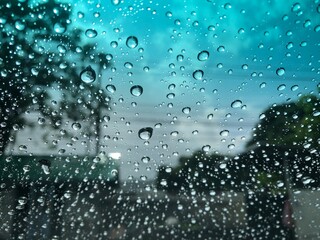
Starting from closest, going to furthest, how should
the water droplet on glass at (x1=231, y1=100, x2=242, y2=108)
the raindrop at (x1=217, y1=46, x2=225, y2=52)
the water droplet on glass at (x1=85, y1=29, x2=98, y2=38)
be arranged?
the water droplet on glass at (x1=85, y1=29, x2=98, y2=38)
the raindrop at (x1=217, y1=46, x2=225, y2=52)
the water droplet on glass at (x1=231, y1=100, x2=242, y2=108)

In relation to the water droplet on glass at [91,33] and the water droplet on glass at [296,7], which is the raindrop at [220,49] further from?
the water droplet on glass at [91,33]

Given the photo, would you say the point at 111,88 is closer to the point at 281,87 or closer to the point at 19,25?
the point at 19,25

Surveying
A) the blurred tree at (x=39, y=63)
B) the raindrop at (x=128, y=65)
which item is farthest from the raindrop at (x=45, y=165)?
the raindrop at (x=128, y=65)

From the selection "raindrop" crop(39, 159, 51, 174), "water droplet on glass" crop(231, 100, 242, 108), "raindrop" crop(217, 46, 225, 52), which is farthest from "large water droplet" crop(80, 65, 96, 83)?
"water droplet on glass" crop(231, 100, 242, 108)

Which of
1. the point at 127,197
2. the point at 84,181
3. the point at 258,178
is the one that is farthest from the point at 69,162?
the point at 258,178

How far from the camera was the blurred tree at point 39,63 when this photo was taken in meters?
1.23

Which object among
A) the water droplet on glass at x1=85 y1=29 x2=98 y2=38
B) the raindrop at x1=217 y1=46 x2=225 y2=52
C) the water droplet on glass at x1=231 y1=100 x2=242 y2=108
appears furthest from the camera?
the water droplet on glass at x1=231 y1=100 x2=242 y2=108

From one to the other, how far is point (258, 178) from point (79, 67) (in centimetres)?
118

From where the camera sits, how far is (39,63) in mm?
1262

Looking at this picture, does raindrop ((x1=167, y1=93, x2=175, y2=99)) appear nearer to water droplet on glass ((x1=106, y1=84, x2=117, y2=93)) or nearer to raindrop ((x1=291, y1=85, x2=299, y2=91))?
water droplet on glass ((x1=106, y1=84, x2=117, y2=93))

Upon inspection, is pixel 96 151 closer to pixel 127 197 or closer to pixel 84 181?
pixel 84 181

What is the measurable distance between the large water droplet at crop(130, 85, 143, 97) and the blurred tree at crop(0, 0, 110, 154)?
131 mm

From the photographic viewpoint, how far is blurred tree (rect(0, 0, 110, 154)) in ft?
4.02

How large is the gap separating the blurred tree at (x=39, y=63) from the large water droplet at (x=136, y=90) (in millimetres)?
131
